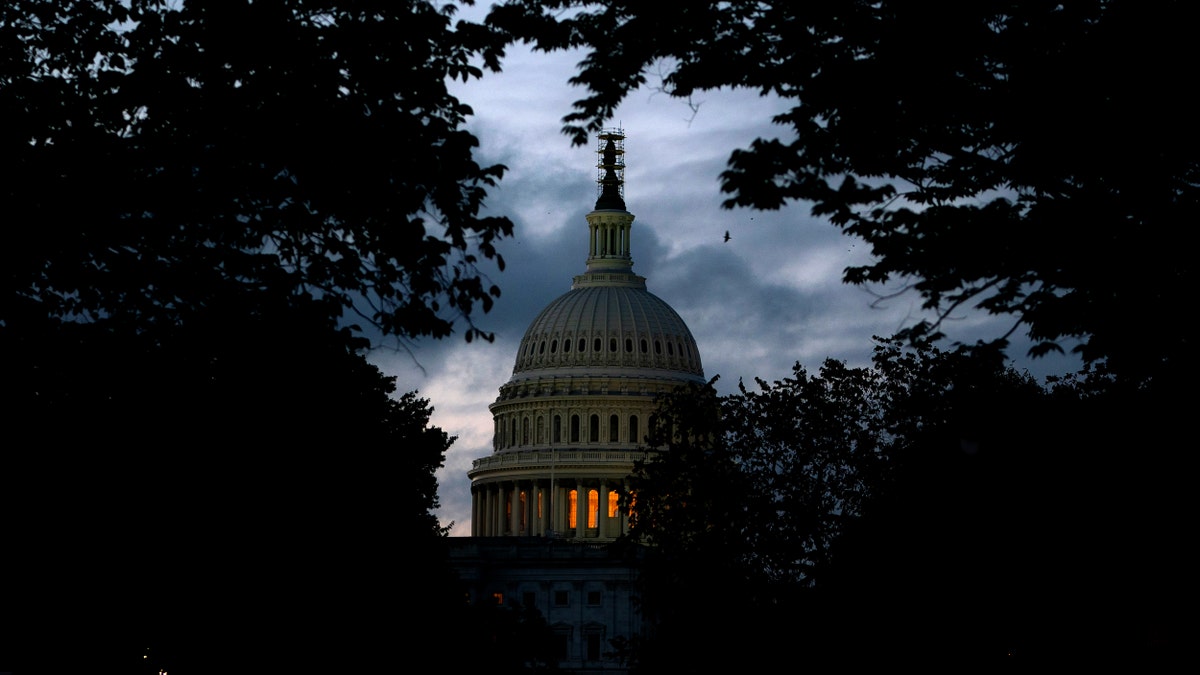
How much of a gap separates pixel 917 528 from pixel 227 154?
2496 cm

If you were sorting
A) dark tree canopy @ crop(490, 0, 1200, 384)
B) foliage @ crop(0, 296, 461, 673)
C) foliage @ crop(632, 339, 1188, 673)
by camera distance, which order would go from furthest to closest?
foliage @ crop(632, 339, 1188, 673) < foliage @ crop(0, 296, 461, 673) < dark tree canopy @ crop(490, 0, 1200, 384)

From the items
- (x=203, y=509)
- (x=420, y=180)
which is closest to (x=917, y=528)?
(x=203, y=509)

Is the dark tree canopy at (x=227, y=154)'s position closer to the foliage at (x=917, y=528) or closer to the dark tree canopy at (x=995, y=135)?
the dark tree canopy at (x=995, y=135)

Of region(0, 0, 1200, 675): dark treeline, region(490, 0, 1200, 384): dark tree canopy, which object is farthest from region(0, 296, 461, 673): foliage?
region(490, 0, 1200, 384): dark tree canopy

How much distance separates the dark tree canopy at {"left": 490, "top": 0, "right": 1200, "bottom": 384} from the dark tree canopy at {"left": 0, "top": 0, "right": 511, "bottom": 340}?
9.39 ft

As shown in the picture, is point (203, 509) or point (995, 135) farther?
point (203, 509)

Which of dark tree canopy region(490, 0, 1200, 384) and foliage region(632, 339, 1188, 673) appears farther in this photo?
foliage region(632, 339, 1188, 673)

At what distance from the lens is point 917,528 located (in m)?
46.1

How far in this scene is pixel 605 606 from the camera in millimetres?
177000

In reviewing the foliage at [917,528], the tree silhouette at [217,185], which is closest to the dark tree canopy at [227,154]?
the tree silhouette at [217,185]

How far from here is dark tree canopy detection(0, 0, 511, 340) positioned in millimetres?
24578

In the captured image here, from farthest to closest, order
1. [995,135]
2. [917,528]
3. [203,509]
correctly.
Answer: [917,528]
[203,509]
[995,135]

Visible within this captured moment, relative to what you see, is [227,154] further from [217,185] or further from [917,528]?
[917,528]

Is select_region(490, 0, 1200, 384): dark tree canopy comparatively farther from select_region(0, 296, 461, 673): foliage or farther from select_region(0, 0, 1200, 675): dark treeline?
select_region(0, 296, 461, 673): foliage
